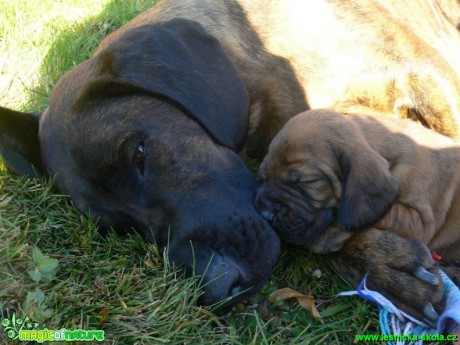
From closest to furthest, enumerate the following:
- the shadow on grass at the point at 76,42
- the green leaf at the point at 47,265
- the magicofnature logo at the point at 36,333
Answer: the magicofnature logo at the point at 36,333
the green leaf at the point at 47,265
the shadow on grass at the point at 76,42

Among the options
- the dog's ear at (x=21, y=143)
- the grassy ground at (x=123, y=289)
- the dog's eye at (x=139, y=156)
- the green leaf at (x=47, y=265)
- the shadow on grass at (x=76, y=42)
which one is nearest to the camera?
the grassy ground at (x=123, y=289)

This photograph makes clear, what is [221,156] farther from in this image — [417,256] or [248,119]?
[417,256]

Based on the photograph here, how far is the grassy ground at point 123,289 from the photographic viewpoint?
285cm

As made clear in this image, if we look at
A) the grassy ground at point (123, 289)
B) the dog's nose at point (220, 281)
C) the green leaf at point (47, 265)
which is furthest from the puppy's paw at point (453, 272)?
the green leaf at point (47, 265)

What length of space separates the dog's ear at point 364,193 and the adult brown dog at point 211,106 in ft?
1.22

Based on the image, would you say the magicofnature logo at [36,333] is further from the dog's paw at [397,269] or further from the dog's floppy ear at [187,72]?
the dog's paw at [397,269]

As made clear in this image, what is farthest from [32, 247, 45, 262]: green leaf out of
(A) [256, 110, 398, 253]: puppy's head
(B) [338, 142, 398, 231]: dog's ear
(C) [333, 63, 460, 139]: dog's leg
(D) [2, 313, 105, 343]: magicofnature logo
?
(C) [333, 63, 460, 139]: dog's leg

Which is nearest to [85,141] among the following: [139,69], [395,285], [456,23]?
[139,69]

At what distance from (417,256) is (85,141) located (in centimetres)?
187

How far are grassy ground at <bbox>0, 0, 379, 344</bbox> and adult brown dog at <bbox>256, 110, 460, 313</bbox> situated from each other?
10.4 inches

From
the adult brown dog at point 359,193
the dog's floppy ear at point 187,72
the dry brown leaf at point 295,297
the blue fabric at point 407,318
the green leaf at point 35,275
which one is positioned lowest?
the dry brown leaf at point 295,297

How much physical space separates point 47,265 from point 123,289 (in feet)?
1.31

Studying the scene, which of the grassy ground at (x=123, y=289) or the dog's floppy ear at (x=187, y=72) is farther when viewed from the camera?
the dog's floppy ear at (x=187, y=72)

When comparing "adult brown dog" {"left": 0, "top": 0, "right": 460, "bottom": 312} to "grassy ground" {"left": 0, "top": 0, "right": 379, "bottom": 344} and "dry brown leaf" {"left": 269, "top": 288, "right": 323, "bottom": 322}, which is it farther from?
"dry brown leaf" {"left": 269, "top": 288, "right": 323, "bottom": 322}
